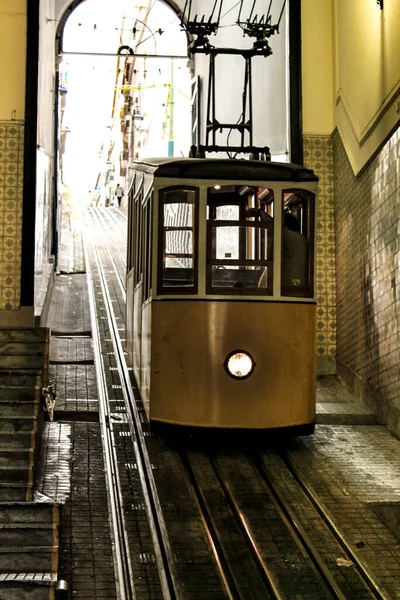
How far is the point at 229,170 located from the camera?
8.09 meters

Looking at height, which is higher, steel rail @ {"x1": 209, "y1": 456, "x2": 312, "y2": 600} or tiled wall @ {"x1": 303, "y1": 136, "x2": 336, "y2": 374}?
tiled wall @ {"x1": 303, "y1": 136, "x2": 336, "y2": 374}

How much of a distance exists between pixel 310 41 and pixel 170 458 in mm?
6299

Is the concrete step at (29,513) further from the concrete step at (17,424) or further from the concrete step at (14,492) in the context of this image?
the concrete step at (17,424)

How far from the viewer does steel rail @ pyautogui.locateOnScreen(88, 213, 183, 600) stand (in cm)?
552

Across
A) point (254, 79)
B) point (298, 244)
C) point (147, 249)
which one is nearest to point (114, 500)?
point (147, 249)

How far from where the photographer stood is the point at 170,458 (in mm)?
7918

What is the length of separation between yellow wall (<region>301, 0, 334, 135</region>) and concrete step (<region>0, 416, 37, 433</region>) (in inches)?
228

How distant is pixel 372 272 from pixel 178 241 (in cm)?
271

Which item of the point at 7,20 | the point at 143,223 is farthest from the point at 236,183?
the point at 7,20

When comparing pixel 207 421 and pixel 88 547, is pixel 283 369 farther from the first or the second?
pixel 88 547

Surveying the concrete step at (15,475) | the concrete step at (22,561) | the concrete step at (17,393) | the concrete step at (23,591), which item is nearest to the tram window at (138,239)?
the concrete step at (17,393)

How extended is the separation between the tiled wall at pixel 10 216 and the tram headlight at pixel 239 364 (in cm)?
438

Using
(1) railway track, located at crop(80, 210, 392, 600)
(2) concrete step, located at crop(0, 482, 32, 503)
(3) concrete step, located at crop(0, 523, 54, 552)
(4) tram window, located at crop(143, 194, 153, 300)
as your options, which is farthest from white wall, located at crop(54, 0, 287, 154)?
(3) concrete step, located at crop(0, 523, 54, 552)

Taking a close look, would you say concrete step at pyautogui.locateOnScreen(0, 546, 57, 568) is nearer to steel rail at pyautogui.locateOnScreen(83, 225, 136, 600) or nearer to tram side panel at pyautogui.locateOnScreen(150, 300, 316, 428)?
steel rail at pyautogui.locateOnScreen(83, 225, 136, 600)
